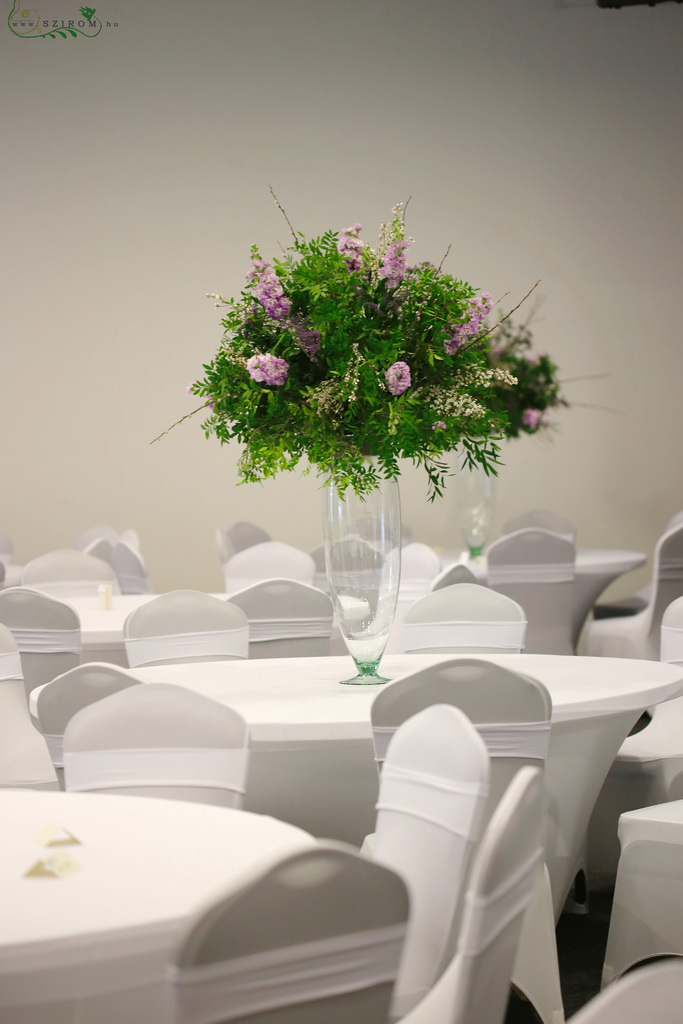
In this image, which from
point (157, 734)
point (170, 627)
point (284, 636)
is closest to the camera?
point (157, 734)

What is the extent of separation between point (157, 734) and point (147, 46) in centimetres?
762

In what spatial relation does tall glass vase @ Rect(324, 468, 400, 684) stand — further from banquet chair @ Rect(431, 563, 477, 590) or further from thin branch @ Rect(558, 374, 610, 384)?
thin branch @ Rect(558, 374, 610, 384)

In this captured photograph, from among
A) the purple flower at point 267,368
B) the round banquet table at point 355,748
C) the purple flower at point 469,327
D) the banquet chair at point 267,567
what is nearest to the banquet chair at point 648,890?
the round banquet table at point 355,748

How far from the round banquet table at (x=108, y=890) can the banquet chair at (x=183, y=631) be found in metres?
1.53

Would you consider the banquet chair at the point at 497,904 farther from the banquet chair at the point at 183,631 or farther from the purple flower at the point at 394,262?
the banquet chair at the point at 183,631

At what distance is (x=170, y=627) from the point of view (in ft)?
11.7

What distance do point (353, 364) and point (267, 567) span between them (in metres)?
3.26

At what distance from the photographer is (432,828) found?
5.80 ft

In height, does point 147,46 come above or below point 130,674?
above

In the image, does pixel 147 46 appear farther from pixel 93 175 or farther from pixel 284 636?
pixel 284 636

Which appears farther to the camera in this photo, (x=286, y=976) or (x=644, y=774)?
(x=644, y=774)

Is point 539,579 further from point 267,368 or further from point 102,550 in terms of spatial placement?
point 267,368

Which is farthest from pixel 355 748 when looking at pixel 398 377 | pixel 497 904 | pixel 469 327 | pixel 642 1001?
pixel 642 1001

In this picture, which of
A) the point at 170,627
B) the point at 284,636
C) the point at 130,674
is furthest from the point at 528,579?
the point at 130,674
